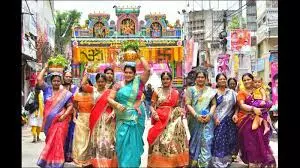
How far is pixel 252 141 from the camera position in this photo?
334 inches

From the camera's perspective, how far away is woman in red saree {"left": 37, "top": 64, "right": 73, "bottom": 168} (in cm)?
814

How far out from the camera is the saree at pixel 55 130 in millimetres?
8133

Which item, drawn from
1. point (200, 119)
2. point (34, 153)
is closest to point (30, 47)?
point (34, 153)

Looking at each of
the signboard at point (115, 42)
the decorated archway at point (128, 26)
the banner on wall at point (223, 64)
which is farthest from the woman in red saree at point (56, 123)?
the decorated archway at point (128, 26)

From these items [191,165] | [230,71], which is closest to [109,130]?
[191,165]

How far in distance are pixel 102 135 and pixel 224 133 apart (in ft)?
6.21

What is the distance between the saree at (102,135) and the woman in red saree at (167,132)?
1.96ft

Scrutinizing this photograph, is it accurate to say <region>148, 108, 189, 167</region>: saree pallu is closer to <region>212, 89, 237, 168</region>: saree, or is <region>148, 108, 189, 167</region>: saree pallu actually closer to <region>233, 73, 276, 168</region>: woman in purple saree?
<region>212, 89, 237, 168</region>: saree

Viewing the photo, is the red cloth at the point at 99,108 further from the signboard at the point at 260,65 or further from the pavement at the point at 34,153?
the signboard at the point at 260,65

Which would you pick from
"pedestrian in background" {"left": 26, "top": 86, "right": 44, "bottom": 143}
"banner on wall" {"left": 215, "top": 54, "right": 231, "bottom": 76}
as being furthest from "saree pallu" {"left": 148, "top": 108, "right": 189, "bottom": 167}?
"banner on wall" {"left": 215, "top": 54, "right": 231, "bottom": 76}

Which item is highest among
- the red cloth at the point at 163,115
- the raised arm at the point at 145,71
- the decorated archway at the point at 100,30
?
the decorated archway at the point at 100,30
